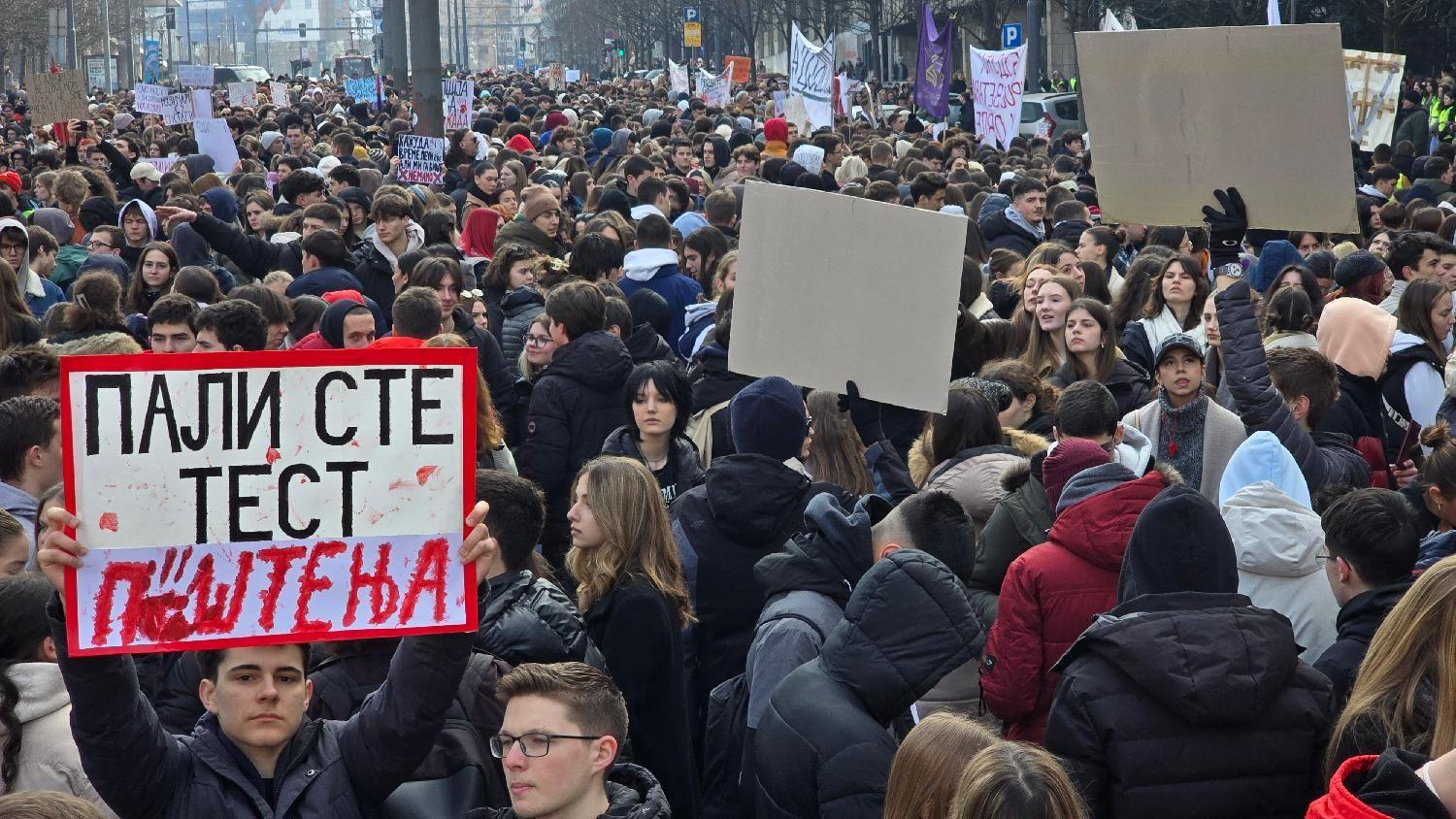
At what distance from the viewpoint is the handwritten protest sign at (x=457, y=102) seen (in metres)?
20.8

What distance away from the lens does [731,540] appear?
493 centimetres

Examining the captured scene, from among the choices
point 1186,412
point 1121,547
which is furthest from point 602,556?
point 1186,412

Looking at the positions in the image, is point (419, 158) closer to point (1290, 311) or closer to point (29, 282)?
point (29, 282)

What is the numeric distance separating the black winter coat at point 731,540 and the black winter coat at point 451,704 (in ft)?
4.08

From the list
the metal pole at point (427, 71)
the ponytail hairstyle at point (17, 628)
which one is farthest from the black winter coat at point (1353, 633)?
the metal pole at point (427, 71)

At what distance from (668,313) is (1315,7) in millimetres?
28471

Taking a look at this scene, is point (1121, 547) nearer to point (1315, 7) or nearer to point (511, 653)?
point (511, 653)

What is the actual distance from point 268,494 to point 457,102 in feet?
61.7

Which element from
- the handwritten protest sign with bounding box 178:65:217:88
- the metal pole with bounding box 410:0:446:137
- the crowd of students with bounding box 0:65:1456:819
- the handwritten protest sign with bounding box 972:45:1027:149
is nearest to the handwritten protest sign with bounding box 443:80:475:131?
the metal pole with bounding box 410:0:446:137

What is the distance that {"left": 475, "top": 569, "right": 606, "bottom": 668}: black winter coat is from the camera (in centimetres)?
388

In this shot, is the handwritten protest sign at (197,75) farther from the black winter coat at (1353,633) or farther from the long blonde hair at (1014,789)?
the long blonde hair at (1014,789)

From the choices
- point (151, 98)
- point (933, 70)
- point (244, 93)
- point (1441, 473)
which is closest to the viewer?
point (1441, 473)

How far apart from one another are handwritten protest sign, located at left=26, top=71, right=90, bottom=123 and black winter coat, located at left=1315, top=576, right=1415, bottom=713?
16588mm

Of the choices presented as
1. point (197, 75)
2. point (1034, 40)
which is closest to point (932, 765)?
point (197, 75)
